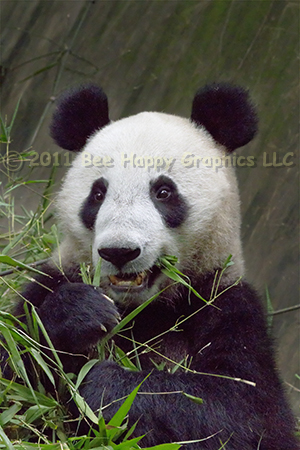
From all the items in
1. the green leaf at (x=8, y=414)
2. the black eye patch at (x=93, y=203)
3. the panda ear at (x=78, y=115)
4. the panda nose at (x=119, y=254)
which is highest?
the panda ear at (x=78, y=115)

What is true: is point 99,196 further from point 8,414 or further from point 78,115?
point 8,414

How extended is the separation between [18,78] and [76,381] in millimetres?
3325

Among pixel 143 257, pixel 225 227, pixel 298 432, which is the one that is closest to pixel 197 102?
pixel 225 227

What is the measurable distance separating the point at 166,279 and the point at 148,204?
43 centimetres

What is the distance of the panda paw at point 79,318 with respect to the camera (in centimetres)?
273

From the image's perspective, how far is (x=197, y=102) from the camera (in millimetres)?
3430

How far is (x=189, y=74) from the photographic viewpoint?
472 centimetres

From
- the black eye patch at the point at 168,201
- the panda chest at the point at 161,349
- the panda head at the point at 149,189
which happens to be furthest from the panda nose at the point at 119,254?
the panda chest at the point at 161,349

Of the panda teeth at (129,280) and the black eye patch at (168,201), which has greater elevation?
the black eye patch at (168,201)

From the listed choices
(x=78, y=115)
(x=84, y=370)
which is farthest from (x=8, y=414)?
(x=78, y=115)

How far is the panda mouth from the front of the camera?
285cm

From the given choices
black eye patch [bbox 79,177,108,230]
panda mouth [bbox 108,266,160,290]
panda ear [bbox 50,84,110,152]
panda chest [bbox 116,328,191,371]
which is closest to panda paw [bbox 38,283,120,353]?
panda mouth [bbox 108,266,160,290]

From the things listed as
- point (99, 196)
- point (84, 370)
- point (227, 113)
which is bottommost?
point (84, 370)

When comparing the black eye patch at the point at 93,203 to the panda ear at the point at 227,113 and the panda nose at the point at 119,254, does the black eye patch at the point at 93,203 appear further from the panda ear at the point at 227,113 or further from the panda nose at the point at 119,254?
the panda ear at the point at 227,113
